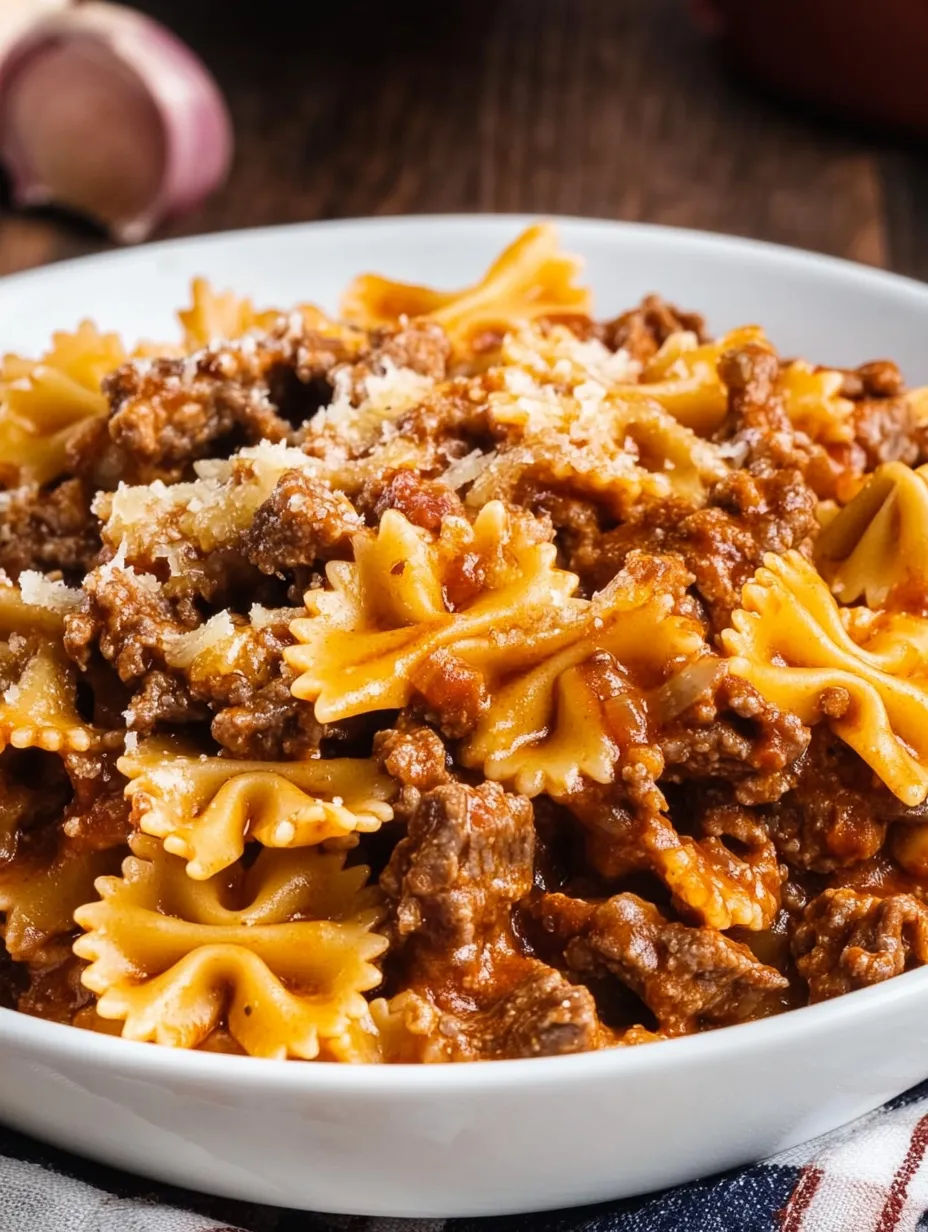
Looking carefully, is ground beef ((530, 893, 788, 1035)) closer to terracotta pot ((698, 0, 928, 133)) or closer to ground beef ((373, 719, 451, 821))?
ground beef ((373, 719, 451, 821))

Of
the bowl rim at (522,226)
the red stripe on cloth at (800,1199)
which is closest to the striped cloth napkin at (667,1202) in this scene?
the red stripe on cloth at (800,1199)

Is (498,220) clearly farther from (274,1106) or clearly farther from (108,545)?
(274,1106)

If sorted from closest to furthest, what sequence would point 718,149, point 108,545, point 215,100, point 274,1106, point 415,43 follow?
1. point 274,1106
2. point 108,545
3. point 215,100
4. point 718,149
5. point 415,43

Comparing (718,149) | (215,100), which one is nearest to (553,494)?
(215,100)

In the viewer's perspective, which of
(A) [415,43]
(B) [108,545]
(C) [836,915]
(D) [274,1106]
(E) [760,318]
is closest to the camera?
(D) [274,1106]

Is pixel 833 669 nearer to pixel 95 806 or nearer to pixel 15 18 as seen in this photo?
pixel 95 806
